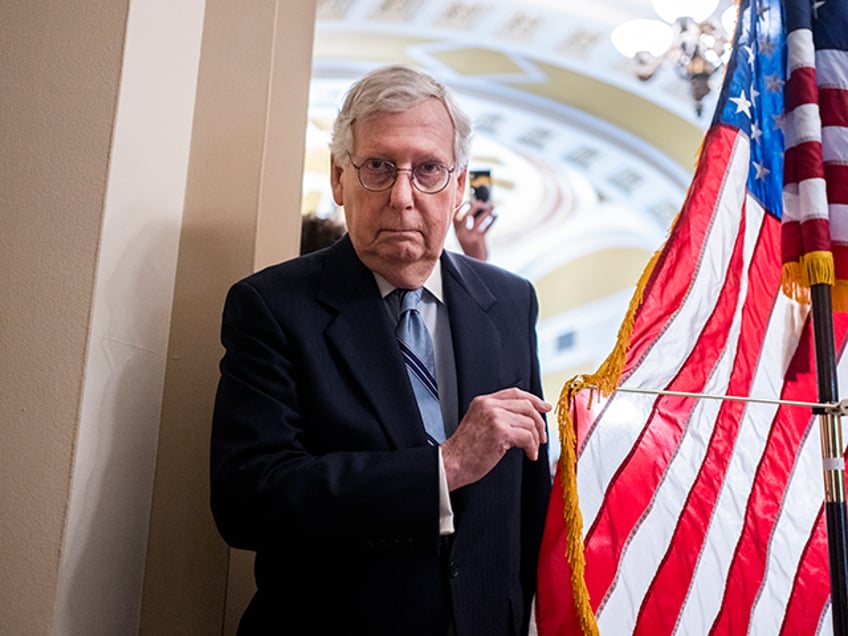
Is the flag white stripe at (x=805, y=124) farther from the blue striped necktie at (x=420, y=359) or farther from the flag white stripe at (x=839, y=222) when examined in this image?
the blue striped necktie at (x=420, y=359)

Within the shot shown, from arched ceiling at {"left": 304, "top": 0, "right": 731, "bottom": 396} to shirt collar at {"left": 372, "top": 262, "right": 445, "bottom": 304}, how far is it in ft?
19.7

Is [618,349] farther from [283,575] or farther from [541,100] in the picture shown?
[541,100]

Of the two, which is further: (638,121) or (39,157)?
(638,121)

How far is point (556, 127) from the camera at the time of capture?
1057cm

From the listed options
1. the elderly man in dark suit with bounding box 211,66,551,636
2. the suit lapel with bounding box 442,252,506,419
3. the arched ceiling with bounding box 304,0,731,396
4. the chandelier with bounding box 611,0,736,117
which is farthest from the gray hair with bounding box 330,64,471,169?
the chandelier with bounding box 611,0,736,117

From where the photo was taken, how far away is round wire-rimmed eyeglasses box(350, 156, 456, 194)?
1602 millimetres

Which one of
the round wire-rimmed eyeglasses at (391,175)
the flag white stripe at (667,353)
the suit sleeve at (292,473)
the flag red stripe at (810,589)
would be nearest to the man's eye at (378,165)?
the round wire-rimmed eyeglasses at (391,175)

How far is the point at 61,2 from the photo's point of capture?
1673mm

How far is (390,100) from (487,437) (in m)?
0.64

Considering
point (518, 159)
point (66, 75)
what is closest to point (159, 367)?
point (66, 75)

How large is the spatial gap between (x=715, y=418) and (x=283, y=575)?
0.86m

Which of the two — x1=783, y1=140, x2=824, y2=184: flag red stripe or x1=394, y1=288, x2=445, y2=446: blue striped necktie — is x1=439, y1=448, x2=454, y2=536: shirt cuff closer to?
x1=394, y1=288, x2=445, y2=446: blue striped necktie

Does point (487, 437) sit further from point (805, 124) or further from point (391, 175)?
point (805, 124)

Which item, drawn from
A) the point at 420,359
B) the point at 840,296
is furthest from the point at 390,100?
the point at 840,296
